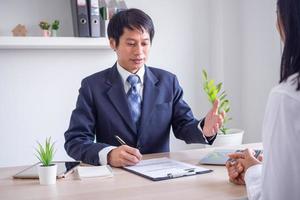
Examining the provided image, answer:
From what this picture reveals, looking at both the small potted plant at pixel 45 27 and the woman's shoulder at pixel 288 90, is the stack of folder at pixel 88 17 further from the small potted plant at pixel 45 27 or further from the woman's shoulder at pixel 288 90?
the woman's shoulder at pixel 288 90

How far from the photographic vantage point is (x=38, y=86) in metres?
2.85

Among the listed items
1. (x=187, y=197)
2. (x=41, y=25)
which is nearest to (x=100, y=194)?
(x=187, y=197)

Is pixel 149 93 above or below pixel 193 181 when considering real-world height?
above

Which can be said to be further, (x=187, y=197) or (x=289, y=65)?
(x=187, y=197)

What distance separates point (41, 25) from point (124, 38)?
3.70 ft

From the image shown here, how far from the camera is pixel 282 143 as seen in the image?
81 centimetres

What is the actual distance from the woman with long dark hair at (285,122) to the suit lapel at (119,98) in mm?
970

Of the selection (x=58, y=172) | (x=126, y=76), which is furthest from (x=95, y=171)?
(x=126, y=76)

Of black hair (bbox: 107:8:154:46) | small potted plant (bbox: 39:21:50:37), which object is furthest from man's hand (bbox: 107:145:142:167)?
small potted plant (bbox: 39:21:50:37)

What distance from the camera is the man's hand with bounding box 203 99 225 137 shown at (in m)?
1.57

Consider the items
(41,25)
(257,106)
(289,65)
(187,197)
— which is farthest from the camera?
(257,106)

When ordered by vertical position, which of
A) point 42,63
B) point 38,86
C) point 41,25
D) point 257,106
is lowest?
point 257,106

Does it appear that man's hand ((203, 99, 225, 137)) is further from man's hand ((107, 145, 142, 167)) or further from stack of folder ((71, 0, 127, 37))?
stack of folder ((71, 0, 127, 37))

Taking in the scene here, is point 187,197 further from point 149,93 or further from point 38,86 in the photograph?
point 38,86
